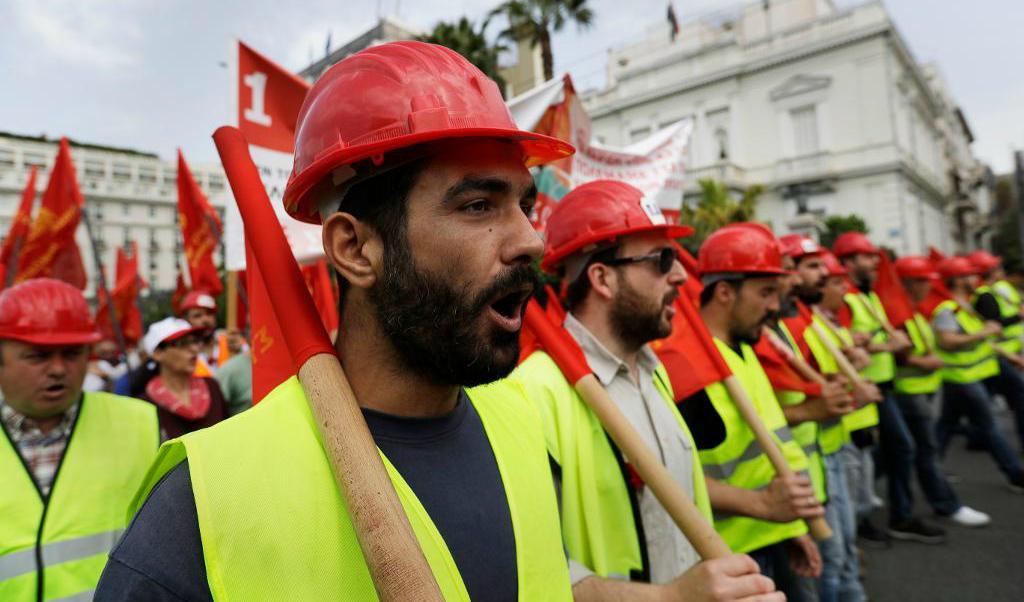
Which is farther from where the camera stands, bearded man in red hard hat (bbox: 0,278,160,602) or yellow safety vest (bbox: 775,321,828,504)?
yellow safety vest (bbox: 775,321,828,504)

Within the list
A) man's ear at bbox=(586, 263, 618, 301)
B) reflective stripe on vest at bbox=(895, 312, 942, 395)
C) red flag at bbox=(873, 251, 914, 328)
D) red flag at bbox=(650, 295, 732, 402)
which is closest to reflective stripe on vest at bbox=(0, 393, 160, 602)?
man's ear at bbox=(586, 263, 618, 301)

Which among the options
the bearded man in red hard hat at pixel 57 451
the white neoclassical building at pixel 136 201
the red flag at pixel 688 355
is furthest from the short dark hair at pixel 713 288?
the white neoclassical building at pixel 136 201

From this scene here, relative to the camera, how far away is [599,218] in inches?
96.1

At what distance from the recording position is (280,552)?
3.25ft

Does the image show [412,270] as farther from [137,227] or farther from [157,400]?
[137,227]

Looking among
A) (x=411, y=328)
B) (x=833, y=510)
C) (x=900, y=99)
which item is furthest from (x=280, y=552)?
(x=900, y=99)

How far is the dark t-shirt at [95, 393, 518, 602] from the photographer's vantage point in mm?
958

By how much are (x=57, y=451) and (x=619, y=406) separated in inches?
86.4

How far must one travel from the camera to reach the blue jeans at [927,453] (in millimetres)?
5875

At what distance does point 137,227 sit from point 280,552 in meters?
85.0

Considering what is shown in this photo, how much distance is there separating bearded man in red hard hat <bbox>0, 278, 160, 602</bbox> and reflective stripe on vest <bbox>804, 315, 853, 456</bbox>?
3764 millimetres

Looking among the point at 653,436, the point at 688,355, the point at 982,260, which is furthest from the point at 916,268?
the point at 653,436

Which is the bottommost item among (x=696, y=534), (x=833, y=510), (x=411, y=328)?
(x=833, y=510)

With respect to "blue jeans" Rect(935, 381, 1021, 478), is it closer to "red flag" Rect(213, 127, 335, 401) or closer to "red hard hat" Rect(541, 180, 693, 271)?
"red hard hat" Rect(541, 180, 693, 271)
